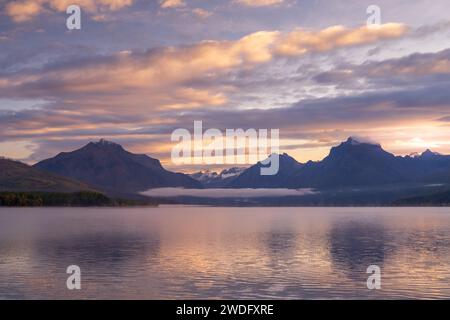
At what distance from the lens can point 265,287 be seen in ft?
216

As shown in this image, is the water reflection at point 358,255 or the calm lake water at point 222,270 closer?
the calm lake water at point 222,270

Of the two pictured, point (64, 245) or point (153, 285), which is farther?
point (64, 245)

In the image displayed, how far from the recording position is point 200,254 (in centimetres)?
Answer: 10312

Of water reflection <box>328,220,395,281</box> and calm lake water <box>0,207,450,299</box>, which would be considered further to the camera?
water reflection <box>328,220,395,281</box>

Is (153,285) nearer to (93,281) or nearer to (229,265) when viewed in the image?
(93,281)

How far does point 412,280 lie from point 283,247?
46542 millimetres

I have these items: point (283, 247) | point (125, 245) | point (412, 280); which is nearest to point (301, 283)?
point (412, 280)

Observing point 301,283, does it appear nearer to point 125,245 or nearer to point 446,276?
point 446,276

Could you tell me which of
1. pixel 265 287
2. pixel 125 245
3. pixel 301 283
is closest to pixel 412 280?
pixel 301 283

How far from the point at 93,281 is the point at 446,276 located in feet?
148

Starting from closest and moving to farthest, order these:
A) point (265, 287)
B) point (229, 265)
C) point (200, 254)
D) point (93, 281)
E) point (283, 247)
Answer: point (265, 287), point (93, 281), point (229, 265), point (200, 254), point (283, 247)

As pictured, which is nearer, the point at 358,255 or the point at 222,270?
the point at 222,270

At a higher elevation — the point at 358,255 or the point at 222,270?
the point at 222,270
